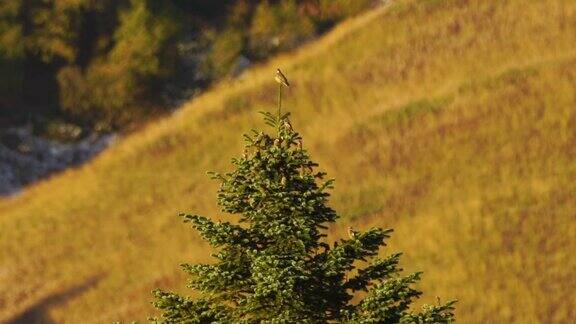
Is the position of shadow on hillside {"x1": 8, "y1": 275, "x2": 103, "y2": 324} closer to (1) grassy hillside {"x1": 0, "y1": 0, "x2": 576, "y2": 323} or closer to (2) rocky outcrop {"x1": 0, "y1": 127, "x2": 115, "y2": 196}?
(1) grassy hillside {"x1": 0, "y1": 0, "x2": 576, "y2": 323}

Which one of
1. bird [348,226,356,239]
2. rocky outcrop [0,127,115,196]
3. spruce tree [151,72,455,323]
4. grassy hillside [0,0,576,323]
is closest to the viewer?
spruce tree [151,72,455,323]

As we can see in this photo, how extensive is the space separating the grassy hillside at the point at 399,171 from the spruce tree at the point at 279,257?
45.8 feet

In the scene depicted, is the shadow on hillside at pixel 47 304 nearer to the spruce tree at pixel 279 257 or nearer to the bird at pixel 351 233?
the spruce tree at pixel 279 257

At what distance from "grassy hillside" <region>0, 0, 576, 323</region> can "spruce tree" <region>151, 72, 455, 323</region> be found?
1396cm

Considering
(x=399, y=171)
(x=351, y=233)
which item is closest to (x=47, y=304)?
(x=399, y=171)

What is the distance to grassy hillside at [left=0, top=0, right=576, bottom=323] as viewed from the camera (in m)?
25.6

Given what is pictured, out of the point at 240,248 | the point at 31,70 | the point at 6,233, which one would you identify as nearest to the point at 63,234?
the point at 6,233

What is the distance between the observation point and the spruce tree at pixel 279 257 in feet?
29.8

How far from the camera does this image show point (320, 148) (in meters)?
33.2

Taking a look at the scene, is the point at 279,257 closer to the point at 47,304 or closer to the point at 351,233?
the point at 351,233

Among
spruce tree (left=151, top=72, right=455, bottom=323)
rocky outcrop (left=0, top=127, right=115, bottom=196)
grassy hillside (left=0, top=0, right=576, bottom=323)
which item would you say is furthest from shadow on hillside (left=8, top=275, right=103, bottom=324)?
spruce tree (left=151, top=72, right=455, bottom=323)

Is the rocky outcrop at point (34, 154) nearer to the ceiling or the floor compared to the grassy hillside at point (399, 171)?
nearer to the ceiling

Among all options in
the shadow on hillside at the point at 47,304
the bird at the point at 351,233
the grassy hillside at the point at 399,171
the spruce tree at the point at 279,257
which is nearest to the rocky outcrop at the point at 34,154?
the grassy hillside at the point at 399,171

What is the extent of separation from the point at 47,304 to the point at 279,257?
21155 millimetres
